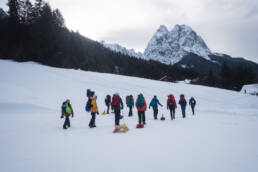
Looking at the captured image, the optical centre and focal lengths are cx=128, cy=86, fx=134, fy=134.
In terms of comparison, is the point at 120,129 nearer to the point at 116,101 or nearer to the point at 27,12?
the point at 116,101

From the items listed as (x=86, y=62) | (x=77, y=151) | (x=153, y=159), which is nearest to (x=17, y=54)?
(x=86, y=62)

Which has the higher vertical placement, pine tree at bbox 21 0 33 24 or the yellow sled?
pine tree at bbox 21 0 33 24

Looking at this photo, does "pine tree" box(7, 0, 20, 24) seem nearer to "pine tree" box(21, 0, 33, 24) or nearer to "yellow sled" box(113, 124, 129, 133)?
"pine tree" box(21, 0, 33, 24)

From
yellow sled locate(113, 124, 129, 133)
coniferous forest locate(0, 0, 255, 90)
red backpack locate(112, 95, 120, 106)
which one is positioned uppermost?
coniferous forest locate(0, 0, 255, 90)

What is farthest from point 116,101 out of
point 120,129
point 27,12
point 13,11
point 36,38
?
point 27,12

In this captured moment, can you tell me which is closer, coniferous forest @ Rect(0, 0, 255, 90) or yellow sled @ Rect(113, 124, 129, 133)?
yellow sled @ Rect(113, 124, 129, 133)

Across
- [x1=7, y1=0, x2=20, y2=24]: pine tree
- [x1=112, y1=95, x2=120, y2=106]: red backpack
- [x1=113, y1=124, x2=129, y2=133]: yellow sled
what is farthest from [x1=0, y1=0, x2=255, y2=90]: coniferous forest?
[x1=113, y1=124, x2=129, y2=133]: yellow sled

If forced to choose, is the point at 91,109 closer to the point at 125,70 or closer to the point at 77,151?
the point at 77,151

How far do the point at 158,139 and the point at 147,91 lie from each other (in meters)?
20.8

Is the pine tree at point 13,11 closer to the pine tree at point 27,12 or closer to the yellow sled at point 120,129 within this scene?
the pine tree at point 27,12

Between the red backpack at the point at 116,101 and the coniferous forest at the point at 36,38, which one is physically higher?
the coniferous forest at the point at 36,38

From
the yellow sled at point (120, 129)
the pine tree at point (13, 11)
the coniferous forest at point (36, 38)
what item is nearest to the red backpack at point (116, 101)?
the yellow sled at point (120, 129)

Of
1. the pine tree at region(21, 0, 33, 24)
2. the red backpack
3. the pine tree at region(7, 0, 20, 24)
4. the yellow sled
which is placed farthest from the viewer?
the pine tree at region(21, 0, 33, 24)

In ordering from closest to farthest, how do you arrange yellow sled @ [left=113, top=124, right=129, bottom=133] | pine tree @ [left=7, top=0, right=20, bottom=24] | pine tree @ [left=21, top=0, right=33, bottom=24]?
1. yellow sled @ [left=113, top=124, right=129, bottom=133]
2. pine tree @ [left=7, top=0, right=20, bottom=24]
3. pine tree @ [left=21, top=0, right=33, bottom=24]
